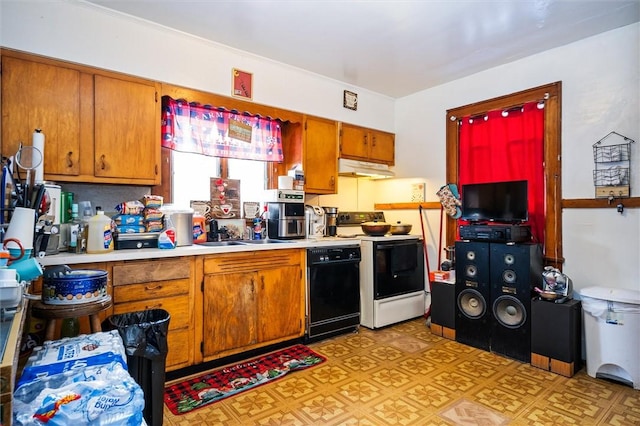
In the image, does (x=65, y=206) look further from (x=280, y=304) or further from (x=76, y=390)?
(x=76, y=390)

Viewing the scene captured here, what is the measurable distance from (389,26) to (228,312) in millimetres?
2582

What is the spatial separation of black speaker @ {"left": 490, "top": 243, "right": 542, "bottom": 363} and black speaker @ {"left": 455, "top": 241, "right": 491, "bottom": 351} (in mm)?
58

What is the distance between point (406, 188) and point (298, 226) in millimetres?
1625

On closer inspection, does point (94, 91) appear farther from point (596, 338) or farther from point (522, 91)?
point (596, 338)

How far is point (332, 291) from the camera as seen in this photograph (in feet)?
11.0

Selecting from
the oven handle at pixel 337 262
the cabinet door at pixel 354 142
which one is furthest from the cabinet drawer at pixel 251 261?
the cabinet door at pixel 354 142

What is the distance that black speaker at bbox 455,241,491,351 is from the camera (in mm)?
3102

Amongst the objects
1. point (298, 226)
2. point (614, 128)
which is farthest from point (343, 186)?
point (614, 128)

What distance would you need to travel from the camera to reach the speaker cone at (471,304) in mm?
3143

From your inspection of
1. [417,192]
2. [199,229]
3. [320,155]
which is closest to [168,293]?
[199,229]

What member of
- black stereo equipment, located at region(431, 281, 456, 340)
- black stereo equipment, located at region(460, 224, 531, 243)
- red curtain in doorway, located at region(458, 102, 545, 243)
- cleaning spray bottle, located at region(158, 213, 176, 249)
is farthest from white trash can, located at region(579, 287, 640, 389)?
cleaning spray bottle, located at region(158, 213, 176, 249)

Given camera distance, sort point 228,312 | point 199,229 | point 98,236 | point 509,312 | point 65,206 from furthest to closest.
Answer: point 199,229
point 509,312
point 228,312
point 65,206
point 98,236

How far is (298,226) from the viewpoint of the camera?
3.51m

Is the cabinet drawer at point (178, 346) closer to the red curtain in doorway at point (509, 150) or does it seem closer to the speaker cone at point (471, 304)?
the speaker cone at point (471, 304)
